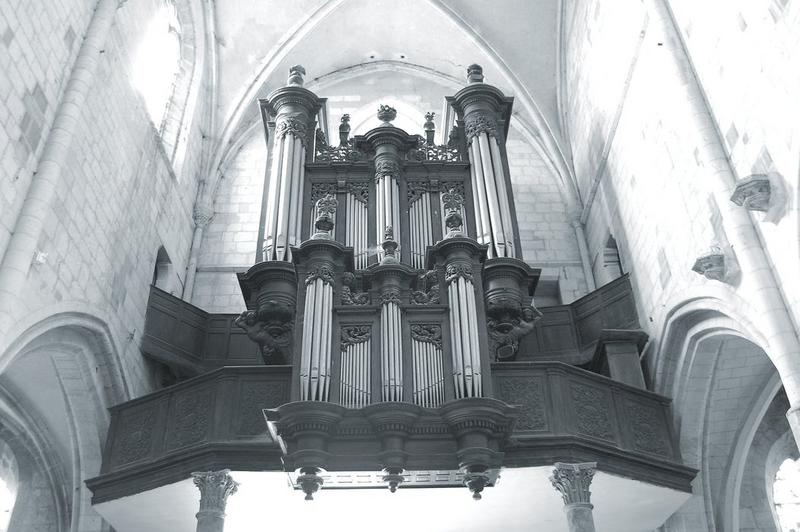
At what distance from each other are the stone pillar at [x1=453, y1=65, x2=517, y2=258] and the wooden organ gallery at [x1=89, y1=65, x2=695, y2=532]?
0.05 m

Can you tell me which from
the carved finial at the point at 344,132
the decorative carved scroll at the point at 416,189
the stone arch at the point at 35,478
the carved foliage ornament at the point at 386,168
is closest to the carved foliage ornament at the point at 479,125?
the decorative carved scroll at the point at 416,189

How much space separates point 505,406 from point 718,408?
4450 mm

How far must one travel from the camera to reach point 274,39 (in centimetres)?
1922

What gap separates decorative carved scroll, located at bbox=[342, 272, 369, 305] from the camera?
1078cm

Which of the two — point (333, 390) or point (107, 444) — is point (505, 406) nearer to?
point (333, 390)

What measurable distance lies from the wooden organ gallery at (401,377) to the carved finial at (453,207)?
45mm

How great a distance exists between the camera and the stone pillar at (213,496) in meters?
10.2

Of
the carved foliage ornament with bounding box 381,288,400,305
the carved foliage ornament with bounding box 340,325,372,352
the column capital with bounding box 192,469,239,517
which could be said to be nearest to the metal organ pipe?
the carved foliage ornament with bounding box 381,288,400,305

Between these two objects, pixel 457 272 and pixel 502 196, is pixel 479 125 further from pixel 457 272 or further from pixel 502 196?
pixel 457 272

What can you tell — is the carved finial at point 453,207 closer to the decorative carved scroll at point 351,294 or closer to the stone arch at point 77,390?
the decorative carved scroll at point 351,294

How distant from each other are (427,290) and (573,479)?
3.04 m

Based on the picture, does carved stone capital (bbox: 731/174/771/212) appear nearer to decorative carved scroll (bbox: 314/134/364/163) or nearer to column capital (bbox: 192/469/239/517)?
column capital (bbox: 192/469/239/517)

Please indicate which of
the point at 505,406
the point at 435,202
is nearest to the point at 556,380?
the point at 505,406

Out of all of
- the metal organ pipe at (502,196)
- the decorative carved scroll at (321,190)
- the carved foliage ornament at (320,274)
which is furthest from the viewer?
the decorative carved scroll at (321,190)
